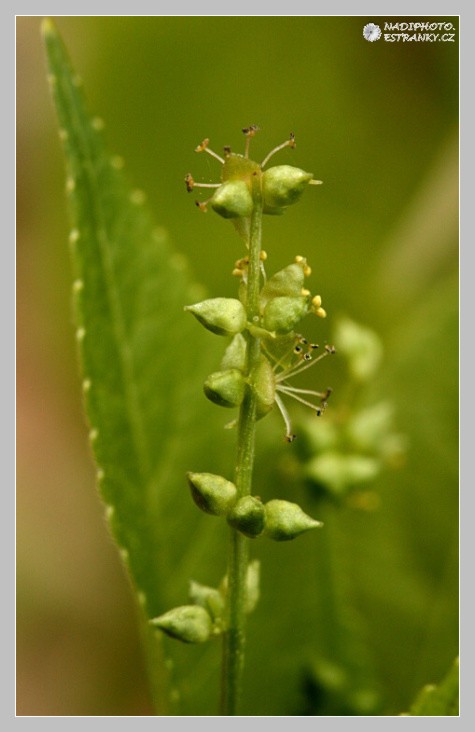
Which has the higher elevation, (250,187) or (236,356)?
(250,187)

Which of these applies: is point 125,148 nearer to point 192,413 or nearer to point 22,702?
point 192,413

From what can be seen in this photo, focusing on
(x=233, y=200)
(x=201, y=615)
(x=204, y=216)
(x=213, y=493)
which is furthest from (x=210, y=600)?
(x=204, y=216)

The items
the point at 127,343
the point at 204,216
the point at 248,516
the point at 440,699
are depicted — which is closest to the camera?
the point at 248,516

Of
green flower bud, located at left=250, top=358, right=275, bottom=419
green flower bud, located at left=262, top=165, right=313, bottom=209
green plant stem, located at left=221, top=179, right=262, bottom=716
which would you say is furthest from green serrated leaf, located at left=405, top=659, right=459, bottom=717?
green flower bud, located at left=262, top=165, right=313, bottom=209

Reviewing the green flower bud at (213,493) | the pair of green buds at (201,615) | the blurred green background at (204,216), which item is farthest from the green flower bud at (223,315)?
the blurred green background at (204,216)

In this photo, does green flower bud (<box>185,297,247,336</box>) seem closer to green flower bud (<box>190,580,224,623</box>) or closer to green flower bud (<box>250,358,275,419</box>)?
green flower bud (<box>250,358,275,419</box>)

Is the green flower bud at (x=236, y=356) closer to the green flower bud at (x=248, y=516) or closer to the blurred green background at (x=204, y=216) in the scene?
→ the green flower bud at (x=248, y=516)

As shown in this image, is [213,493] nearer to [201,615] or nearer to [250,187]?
[201,615]
